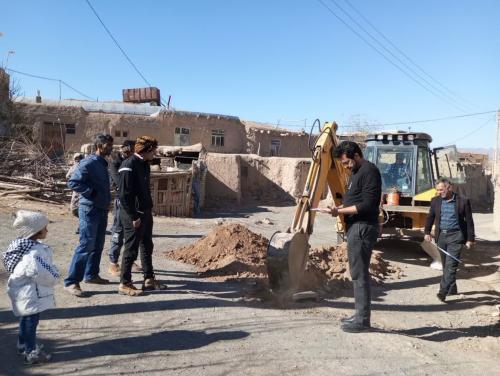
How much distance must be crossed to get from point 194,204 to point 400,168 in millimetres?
8217

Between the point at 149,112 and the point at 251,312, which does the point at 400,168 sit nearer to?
the point at 251,312

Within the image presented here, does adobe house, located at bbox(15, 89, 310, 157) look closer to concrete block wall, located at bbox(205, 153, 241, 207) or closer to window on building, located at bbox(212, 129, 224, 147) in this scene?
window on building, located at bbox(212, 129, 224, 147)

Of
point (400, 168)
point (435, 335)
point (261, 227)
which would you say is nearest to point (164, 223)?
point (261, 227)

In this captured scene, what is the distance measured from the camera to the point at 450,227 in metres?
6.67

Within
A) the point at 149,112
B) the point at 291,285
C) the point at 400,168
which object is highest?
the point at 149,112

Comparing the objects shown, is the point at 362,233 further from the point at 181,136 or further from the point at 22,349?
the point at 181,136

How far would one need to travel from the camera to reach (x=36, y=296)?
3.58 m

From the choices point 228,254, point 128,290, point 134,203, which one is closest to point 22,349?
point 128,290

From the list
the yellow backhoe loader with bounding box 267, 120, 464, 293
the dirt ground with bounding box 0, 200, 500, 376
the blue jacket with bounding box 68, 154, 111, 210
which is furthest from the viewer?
the yellow backhoe loader with bounding box 267, 120, 464, 293

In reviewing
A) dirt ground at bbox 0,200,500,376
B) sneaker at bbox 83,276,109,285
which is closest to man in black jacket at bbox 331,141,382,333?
dirt ground at bbox 0,200,500,376

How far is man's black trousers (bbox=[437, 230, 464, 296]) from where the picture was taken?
660 cm

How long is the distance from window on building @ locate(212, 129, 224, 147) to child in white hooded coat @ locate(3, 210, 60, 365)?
2389cm

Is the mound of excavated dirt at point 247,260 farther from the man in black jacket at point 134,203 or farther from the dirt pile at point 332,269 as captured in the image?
the man in black jacket at point 134,203

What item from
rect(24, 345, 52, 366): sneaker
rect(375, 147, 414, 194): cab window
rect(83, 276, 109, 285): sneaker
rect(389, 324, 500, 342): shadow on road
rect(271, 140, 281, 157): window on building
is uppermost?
rect(271, 140, 281, 157): window on building
